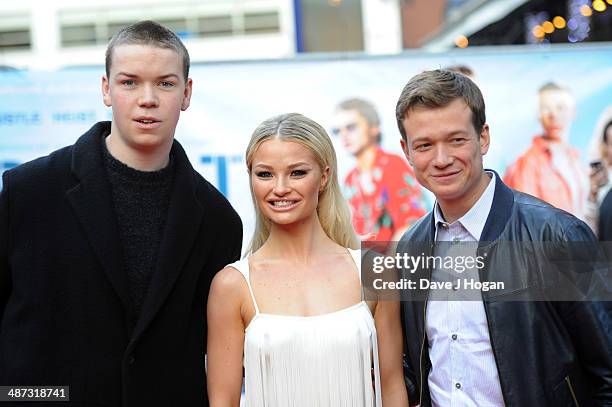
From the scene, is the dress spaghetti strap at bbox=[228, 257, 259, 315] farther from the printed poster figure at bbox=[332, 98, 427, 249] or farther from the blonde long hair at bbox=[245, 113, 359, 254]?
the printed poster figure at bbox=[332, 98, 427, 249]

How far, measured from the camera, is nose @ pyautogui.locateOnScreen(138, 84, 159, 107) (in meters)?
2.86

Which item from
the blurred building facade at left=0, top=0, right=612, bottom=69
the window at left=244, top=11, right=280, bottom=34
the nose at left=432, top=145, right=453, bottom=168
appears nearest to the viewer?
the nose at left=432, top=145, right=453, bottom=168

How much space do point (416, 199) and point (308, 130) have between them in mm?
2342

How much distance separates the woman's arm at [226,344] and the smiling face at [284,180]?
29 centimetres

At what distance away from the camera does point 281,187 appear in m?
2.83

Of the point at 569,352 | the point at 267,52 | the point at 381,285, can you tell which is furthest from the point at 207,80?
the point at 267,52

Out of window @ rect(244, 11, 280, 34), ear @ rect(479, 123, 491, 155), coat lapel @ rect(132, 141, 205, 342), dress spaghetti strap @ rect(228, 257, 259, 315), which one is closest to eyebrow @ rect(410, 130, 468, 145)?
ear @ rect(479, 123, 491, 155)

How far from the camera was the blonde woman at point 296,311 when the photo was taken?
2.76 metres

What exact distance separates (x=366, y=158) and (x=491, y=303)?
253 centimetres

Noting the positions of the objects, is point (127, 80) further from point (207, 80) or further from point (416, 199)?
point (416, 199)

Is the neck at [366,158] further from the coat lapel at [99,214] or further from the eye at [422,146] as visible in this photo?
the coat lapel at [99,214]

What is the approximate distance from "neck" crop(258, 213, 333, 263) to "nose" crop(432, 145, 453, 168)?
54cm

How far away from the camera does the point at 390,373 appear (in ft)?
9.61

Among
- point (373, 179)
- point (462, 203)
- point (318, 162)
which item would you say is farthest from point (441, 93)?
point (373, 179)
